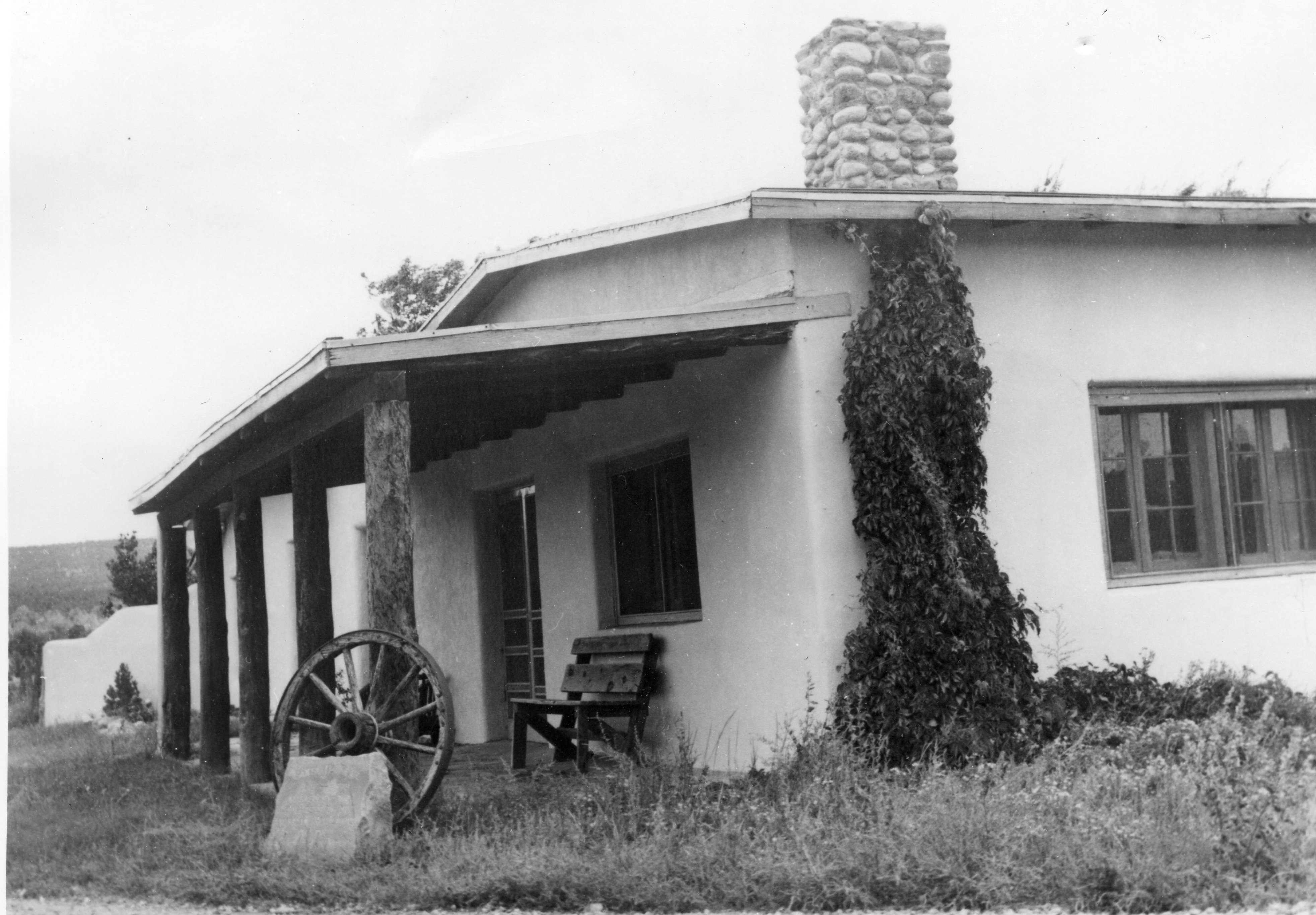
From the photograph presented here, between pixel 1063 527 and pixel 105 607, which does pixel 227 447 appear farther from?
pixel 105 607

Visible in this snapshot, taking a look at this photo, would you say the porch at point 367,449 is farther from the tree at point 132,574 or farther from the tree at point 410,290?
the tree at point 410,290

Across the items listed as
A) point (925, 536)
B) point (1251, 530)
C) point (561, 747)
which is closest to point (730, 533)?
point (925, 536)

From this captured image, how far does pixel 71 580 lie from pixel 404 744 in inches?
842

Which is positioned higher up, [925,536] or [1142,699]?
[925,536]

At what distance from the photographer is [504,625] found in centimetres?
1312

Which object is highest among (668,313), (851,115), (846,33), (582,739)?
(846,33)

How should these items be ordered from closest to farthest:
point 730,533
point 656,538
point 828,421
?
point 828,421 < point 730,533 < point 656,538

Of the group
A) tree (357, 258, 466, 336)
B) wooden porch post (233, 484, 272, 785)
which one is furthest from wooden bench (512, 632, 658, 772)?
tree (357, 258, 466, 336)

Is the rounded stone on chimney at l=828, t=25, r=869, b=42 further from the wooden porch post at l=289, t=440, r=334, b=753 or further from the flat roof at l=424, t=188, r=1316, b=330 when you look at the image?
the wooden porch post at l=289, t=440, r=334, b=753

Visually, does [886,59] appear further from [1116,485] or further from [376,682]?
[376,682]

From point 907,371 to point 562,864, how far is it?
3753 mm

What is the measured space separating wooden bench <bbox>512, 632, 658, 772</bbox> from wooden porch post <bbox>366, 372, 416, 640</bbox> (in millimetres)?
2443

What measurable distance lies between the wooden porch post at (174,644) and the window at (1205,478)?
892cm

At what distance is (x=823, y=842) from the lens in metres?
5.84
